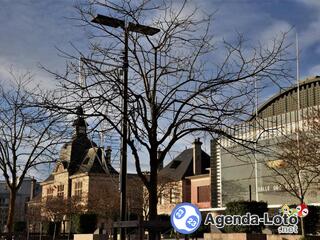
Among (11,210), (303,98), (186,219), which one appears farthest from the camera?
(303,98)

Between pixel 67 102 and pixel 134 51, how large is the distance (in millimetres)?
2036

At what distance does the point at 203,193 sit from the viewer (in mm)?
60406

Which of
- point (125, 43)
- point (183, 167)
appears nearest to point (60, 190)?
point (183, 167)

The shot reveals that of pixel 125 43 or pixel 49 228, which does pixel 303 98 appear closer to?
pixel 49 228


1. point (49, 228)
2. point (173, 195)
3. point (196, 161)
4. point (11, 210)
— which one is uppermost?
point (196, 161)

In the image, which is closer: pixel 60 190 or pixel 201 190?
pixel 201 190

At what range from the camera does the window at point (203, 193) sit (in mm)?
59397

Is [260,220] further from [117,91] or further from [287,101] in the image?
[287,101]

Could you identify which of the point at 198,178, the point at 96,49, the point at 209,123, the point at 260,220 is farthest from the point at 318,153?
the point at 198,178

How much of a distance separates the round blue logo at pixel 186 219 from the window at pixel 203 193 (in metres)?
50.2

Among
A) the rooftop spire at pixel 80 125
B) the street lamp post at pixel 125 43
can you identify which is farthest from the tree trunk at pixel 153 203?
the rooftop spire at pixel 80 125

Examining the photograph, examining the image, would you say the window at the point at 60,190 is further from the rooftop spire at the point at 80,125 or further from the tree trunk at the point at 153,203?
the tree trunk at the point at 153,203

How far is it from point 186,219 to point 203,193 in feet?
169

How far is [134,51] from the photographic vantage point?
38.1 feet
